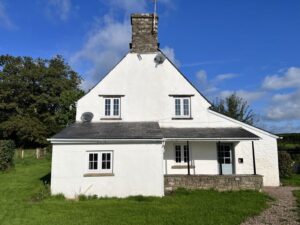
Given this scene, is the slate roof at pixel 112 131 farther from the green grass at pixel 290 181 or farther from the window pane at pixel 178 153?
the green grass at pixel 290 181

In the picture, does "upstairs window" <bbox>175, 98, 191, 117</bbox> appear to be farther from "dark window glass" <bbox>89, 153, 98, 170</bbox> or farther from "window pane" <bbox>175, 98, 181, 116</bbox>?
"dark window glass" <bbox>89, 153, 98, 170</bbox>

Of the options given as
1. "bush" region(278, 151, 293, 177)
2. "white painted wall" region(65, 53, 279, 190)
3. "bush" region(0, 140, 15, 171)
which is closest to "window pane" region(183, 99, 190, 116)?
"white painted wall" region(65, 53, 279, 190)

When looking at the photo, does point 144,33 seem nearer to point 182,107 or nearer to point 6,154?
point 182,107

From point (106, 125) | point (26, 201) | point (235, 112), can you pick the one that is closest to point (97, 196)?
point (26, 201)

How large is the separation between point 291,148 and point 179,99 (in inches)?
693

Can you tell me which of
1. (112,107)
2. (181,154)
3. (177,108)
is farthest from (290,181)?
(112,107)

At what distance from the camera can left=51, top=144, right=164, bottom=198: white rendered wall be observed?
1427cm

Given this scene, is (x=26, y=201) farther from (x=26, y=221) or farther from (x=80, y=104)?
(x=80, y=104)

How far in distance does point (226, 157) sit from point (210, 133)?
2792 mm

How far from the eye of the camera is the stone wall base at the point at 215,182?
15203mm

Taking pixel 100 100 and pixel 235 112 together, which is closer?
pixel 100 100

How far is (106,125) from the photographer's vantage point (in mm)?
17625

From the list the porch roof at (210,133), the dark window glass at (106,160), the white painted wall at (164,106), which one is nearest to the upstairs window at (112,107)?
the white painted wall at (164,106)

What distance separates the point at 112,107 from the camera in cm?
1892
